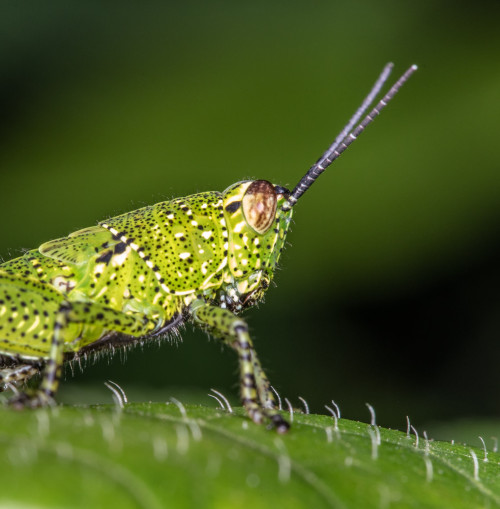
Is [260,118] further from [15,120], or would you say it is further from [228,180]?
[15,120]

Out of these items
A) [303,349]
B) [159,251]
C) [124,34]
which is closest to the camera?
[159,251]

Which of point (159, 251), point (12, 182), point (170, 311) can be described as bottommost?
point (170, 311)

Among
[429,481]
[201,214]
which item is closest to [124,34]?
[201,214]

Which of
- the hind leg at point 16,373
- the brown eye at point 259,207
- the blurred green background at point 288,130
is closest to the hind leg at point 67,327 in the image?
the hind leg at point 16,373

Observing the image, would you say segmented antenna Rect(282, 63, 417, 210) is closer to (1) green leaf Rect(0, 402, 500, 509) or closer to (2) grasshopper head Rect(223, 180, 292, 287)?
(2) grasshopper head Rect(223, 180, 292, 287)

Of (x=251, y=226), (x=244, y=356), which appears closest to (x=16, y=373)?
(x=244, y=356)

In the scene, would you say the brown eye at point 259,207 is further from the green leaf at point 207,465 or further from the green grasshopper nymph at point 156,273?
the green leaf at point 207,465
